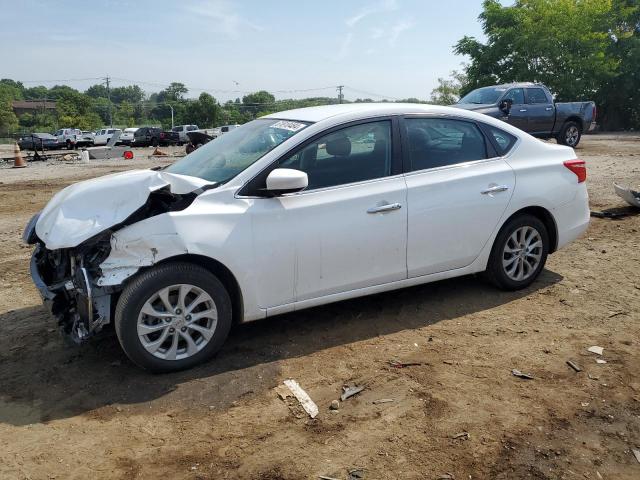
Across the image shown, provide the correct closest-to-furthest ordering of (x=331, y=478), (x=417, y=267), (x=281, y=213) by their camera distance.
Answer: (x=331, y=478) → (x=281, y=213) → (x=417, y=267)

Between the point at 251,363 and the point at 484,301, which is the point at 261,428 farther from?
the point at 484,301

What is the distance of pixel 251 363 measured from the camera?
3.75 metres

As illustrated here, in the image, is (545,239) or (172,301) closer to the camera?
(172,301)

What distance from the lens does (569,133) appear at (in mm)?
17062

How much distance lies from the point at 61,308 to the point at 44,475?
4.12 ft

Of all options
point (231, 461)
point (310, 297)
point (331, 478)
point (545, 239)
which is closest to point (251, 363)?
point (310, 297)

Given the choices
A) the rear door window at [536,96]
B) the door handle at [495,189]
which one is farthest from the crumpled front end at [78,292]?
the rear door window at [536,96]

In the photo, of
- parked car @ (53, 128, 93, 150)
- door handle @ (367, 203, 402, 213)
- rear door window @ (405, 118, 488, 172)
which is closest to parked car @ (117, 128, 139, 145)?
parked car @ (53, 128, 93, 150)

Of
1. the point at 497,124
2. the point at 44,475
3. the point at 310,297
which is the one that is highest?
the point at 497,124

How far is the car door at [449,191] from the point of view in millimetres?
4242

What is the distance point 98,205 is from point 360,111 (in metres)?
2.09

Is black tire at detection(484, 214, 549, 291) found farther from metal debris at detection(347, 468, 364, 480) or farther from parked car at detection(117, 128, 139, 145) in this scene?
parked car at detection(117, 128, 139, 145)

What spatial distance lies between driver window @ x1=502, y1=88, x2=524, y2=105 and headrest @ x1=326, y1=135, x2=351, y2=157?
40.3 ft

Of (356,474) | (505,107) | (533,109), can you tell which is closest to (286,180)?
(356,474)
